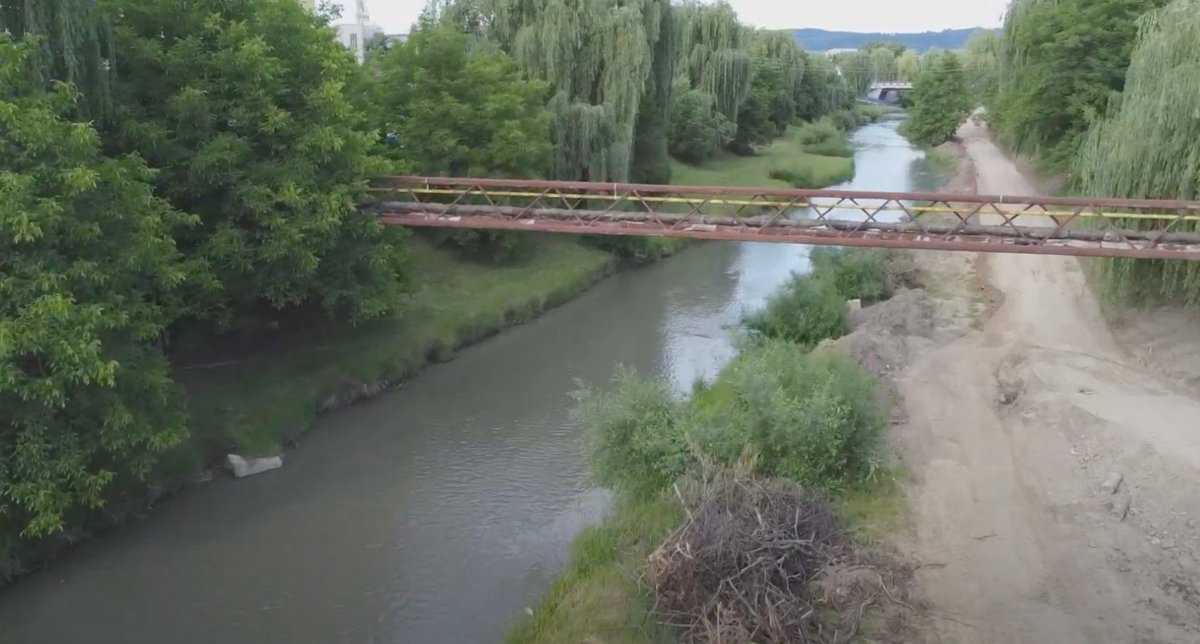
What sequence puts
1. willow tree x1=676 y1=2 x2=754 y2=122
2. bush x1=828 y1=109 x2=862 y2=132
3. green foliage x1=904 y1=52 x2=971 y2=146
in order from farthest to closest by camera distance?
bush x1=828 y1=109 x2=862 y2=132, green foliage x1=904 y1=52 x2=971 y2=146, willow tree x1=676 y1=2 x2=754 y2=122

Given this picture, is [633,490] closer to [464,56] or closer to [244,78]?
[244,78]

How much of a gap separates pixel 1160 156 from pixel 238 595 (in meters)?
17.8

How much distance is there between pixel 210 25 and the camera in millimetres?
16281

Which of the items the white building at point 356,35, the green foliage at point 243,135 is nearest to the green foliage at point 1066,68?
the green foliage at point 243,135

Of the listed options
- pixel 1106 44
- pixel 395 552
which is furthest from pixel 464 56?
pixel 1106 44

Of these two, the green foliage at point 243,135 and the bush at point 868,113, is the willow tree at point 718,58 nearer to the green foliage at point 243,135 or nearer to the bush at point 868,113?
the green foliage at point 243,135

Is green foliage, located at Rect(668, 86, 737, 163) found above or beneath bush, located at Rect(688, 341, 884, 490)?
above

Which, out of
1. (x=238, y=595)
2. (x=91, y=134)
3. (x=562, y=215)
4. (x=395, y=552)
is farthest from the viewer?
(x=562, y=215)

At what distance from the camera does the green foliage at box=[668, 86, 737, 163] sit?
45406mm

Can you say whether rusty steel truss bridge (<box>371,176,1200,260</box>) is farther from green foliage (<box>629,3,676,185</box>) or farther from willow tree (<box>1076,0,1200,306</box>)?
green foliage (<box>629,3,676,185</box>)

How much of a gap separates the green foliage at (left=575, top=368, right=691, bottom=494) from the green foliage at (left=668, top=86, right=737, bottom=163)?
3364 centimetres

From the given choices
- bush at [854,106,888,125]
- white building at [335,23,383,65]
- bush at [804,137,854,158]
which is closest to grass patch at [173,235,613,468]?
white building at [335,23,383,65]

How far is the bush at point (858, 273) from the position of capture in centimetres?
2536

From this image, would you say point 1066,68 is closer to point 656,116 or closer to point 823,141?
point 656,116
